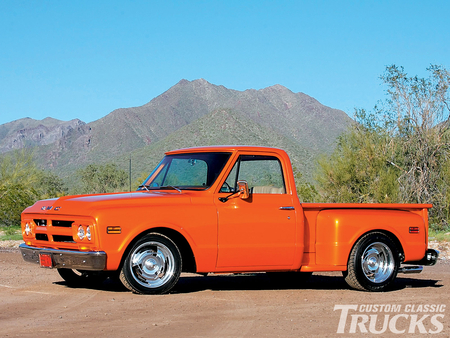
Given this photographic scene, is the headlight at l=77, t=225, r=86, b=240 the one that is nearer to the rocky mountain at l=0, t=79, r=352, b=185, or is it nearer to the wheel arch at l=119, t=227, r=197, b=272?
the wheel arch at l=119, t=227, r=197, b=272

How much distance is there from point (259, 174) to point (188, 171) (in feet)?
3.24

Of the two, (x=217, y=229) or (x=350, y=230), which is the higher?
(x=217, y=229)

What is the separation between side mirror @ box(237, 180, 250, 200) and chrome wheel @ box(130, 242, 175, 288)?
1.19m

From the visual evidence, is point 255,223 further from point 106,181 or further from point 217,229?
point 106,181

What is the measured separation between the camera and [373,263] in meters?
8.77

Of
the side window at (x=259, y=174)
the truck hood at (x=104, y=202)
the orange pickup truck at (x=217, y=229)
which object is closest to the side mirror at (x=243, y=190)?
the orange pickup truck at (x=217, y=229)

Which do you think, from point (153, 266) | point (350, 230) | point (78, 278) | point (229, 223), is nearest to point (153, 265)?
point (153, 266)

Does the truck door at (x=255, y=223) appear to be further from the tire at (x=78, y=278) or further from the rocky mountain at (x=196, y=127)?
the rocky mountain at (x=196, y=127)

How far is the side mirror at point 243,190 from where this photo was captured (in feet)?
26.0

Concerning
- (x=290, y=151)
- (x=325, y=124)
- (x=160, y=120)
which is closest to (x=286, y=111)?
(x=325, y=124)

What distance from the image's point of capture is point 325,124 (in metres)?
143

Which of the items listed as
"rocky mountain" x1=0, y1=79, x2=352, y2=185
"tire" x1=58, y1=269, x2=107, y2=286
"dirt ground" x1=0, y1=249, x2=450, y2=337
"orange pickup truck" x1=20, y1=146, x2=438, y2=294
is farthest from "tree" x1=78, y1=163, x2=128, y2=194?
"orange pickup truck" x1=20, y1=146, x2=438, y2=294

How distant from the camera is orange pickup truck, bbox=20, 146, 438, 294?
7.39 m

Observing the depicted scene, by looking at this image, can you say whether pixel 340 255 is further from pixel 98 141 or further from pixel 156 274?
pixel 98 141
